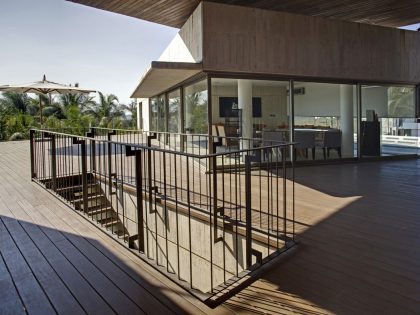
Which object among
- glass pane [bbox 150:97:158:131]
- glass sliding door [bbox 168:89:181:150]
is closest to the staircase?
glass sliding door [bbox 168:89:181:150]

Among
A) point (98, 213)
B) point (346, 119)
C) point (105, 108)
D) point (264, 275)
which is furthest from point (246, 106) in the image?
point (105, 108)

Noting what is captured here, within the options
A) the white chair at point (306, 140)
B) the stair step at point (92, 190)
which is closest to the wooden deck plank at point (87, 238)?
the stair step at point (92, 190)

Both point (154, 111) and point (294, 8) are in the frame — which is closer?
point (294, 8)

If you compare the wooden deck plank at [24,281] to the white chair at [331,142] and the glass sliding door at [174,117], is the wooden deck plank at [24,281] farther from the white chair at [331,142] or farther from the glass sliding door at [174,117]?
the white chair at [331,142]

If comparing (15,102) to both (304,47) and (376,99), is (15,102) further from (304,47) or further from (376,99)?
(376,99)

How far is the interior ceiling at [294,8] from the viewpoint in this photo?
800cm

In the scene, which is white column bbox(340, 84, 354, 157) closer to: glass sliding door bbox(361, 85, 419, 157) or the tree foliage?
glass sliding door bbox(361, 85, 419, 157)

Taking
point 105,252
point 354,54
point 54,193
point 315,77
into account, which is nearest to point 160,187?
point 54,193

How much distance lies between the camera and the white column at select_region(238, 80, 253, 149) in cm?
801

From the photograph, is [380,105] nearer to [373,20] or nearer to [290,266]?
[373,20]

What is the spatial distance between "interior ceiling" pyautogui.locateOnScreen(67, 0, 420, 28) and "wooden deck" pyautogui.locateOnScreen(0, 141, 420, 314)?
17.3 feet

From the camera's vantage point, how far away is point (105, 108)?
88.1 feet

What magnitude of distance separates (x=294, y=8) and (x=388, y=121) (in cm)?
411

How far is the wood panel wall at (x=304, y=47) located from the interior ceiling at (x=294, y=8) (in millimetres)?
352
